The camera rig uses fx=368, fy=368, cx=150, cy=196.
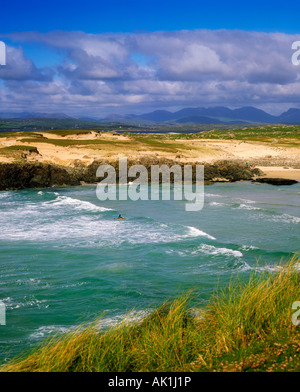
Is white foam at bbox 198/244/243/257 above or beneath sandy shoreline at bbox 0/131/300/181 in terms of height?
beneath

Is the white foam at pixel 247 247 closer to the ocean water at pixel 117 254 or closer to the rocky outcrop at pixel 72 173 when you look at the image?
the ocean water at pixel 117 254

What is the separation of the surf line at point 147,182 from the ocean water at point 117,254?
3.85m

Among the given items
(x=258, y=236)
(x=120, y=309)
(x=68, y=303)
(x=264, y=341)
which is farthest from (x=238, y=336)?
(x=258, y=236)

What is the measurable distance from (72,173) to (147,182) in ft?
26.6

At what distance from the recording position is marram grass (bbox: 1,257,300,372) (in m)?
5.05

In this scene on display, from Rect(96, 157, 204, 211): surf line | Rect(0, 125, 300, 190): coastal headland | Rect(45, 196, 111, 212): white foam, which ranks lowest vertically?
Rect(45, 196, 111, 212): white foam

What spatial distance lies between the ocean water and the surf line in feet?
12.6

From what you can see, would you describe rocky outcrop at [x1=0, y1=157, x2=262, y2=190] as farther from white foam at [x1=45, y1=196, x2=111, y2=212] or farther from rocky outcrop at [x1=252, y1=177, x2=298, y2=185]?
white foam at [x1=45, y1=196, x2=111, y2=212]

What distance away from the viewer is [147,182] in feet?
127

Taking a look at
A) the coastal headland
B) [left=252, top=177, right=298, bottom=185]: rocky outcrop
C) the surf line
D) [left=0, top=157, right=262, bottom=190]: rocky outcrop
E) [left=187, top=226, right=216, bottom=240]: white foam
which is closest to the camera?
[left=187, top=226, right=216, bottom=240]: white foam

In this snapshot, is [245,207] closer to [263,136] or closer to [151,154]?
[151,154]

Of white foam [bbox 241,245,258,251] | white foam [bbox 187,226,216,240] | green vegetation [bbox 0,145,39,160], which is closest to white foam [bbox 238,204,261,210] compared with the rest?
white foam [bbox 187,226,216,240]

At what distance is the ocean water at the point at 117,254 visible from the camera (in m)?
9.94

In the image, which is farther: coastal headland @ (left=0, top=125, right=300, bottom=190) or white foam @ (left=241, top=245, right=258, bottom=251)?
coastal headland @ (left=0, top=125, right=300, bottom=190)
